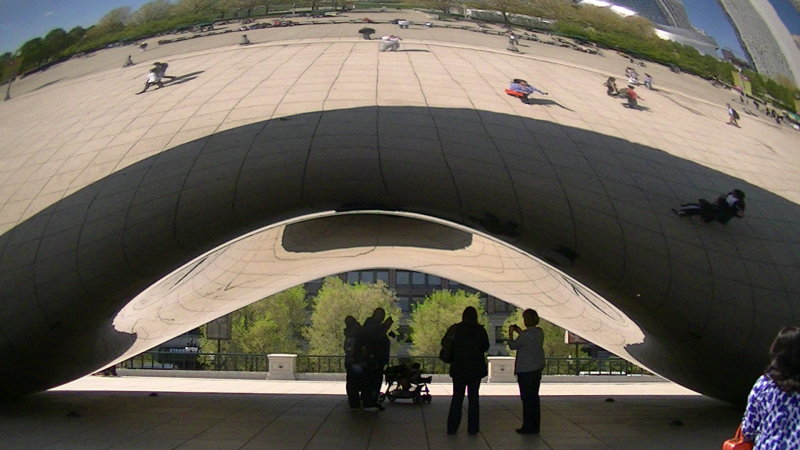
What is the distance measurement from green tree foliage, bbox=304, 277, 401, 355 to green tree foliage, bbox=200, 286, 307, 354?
1376mm

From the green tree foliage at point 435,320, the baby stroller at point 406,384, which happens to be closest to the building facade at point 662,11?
the baby stroller at point 406,384

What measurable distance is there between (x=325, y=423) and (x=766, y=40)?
19.1ft

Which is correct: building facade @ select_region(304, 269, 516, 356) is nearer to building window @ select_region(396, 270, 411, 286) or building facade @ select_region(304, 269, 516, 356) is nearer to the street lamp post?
building window @ select_region(396, 270, 411, 286)

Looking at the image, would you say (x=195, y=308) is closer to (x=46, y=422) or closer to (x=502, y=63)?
(x=46, y=422)

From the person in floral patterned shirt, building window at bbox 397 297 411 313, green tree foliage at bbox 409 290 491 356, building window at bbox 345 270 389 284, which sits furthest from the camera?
building window at bbox 397 297 411 313

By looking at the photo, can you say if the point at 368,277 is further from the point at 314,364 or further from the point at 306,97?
the point at 306,97

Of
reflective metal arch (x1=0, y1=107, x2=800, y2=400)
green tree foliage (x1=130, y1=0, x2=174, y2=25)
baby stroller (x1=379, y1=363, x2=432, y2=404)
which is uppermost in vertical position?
green tree foliage (x1=130, y1=0, x2=174, y2=25)

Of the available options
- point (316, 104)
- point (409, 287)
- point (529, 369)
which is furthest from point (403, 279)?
point (316, 104)

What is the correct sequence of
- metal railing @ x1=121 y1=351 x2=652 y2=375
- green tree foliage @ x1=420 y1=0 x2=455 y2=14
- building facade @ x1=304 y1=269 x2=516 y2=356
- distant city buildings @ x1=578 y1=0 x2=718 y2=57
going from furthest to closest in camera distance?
building facade @ x1=304 y1=269 x2=516 y2=356, metal railing @ x1=121 y1=351 x2=652 y2=375, distant city buildings @ x1=578 y1=0 x2=718 y2=57, green tree foliage @ x1=420 y1=0 x2=455 y2=14

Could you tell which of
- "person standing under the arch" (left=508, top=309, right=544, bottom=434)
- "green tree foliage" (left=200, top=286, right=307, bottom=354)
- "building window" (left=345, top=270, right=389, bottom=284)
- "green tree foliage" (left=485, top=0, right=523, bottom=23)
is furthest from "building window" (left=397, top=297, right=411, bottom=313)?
"green tree foliage" (left=485, top=0, right=523, bottom=23)

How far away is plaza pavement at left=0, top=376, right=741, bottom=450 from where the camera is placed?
7953 mm

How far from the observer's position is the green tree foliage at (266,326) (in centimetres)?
4378

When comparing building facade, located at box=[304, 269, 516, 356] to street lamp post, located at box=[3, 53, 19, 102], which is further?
building facade, located at box=[304, 269, 516, 356]

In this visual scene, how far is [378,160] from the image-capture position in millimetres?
7910
